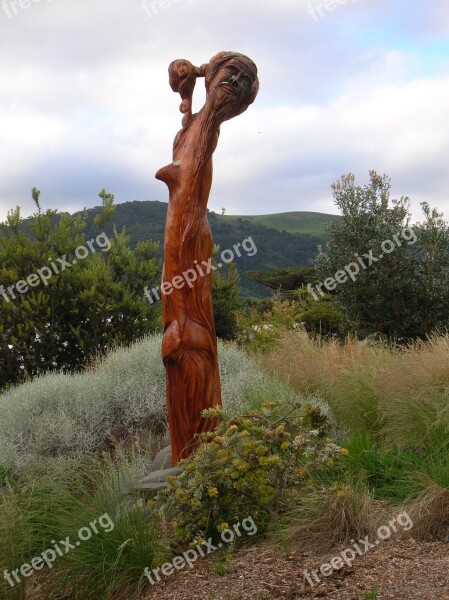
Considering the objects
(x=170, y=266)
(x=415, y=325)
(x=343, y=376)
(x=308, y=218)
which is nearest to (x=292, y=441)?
(x=170, y=266)

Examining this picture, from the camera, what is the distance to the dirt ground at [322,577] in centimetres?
362

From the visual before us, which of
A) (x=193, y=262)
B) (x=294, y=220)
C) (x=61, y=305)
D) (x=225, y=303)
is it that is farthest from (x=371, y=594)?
(x=294, y=220)

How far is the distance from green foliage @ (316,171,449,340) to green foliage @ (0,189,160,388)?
16.8 feet

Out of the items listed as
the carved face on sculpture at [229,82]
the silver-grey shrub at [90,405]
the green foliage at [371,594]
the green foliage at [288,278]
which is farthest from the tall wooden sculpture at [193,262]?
the green foliage at [288,278]

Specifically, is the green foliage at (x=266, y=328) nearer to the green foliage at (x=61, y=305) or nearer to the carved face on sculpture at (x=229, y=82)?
the green foliage at (x=61, y=305)

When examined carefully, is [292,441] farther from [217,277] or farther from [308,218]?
[308,218]

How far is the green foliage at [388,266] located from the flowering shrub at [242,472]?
9.68 m

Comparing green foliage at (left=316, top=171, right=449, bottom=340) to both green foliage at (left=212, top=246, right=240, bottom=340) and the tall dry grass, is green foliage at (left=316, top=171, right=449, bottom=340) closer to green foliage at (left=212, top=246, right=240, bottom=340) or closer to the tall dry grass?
green foliage at (left=212, top=246, right=240, bottom=340)

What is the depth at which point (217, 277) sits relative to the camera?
16172 millimetres

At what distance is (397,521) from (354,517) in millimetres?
298

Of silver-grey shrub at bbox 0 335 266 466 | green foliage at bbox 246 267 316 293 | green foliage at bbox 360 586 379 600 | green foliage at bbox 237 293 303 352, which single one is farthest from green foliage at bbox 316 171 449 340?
green foliage at bbox 246 267 316 293

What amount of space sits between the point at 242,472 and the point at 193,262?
177 cm

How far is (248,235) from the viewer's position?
41438 millimetres

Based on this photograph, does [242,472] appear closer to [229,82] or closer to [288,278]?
[229,82]
